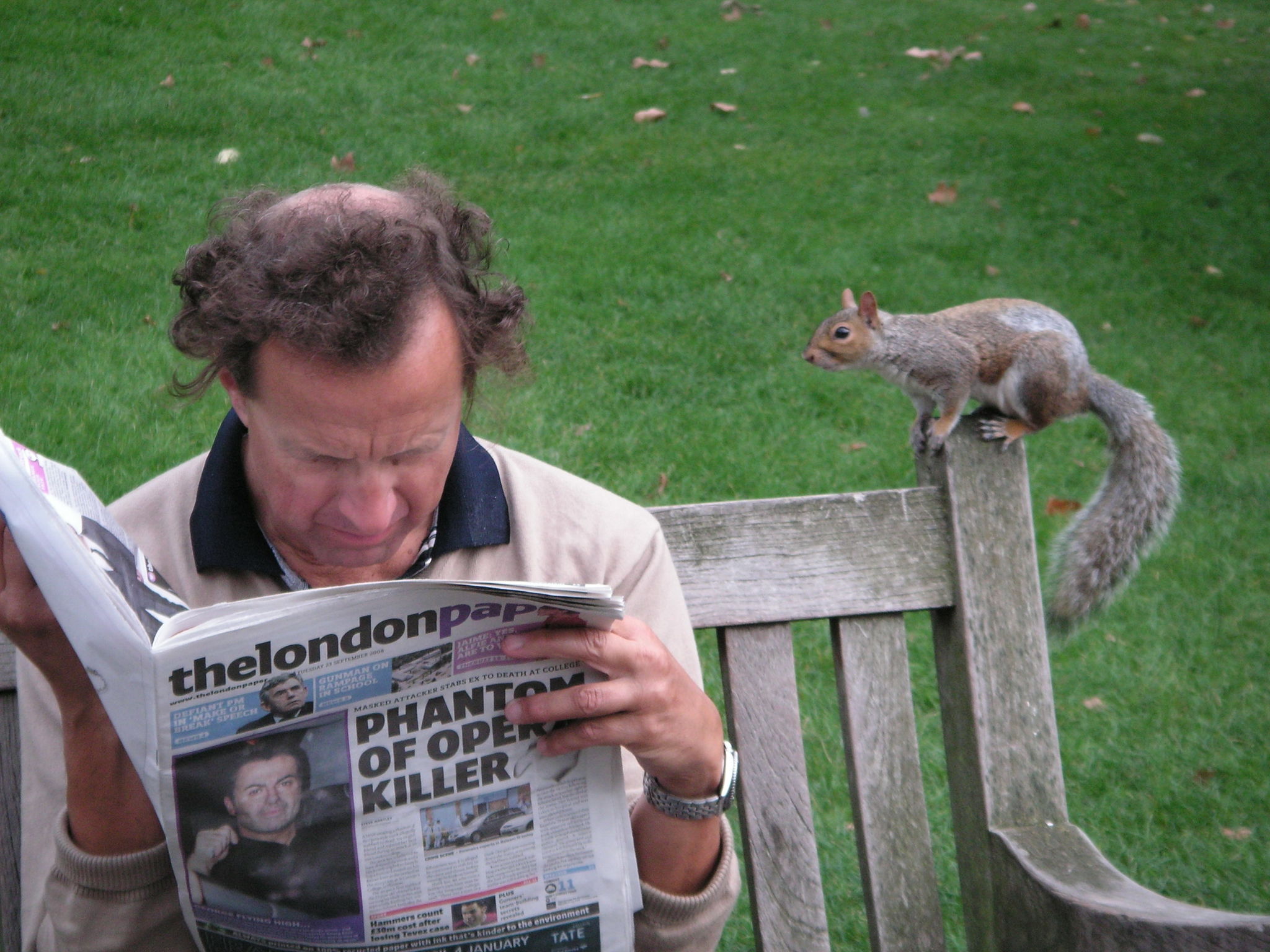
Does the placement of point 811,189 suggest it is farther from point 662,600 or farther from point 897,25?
point 662,600

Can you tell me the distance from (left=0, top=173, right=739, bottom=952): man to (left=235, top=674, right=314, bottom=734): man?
0.18 metres

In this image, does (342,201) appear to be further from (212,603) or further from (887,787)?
(887,787)

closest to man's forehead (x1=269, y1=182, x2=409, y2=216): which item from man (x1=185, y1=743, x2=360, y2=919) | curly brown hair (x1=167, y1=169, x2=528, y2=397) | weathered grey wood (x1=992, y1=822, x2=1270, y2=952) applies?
curly brown hair (x1=167, y1=169, x2=528, y2=397)

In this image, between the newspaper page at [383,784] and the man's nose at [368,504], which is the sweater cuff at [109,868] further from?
the man's nose at [368,504]

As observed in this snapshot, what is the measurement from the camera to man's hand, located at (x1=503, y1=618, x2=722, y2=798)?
3.95 feet

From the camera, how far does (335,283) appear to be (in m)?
1.34

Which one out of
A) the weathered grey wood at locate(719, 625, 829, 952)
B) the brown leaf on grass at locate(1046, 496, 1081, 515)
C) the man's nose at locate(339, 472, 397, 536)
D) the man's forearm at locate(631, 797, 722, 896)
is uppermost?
the man's nose at locate(339, 472, 397, 536)

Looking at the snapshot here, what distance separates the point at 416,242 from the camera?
143 cm

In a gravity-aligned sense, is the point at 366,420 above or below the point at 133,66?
above

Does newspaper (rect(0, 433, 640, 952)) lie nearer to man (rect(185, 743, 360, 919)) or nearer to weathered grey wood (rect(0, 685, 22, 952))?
man (rect(185, 743, 360, 919))

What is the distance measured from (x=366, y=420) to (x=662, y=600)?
452mm

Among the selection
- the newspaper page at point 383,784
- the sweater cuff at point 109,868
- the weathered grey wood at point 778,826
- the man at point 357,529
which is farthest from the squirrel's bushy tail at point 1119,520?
the sweater cuff at point 109,868

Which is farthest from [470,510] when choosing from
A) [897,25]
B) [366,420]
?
[897,25]

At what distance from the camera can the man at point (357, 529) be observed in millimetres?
1249
